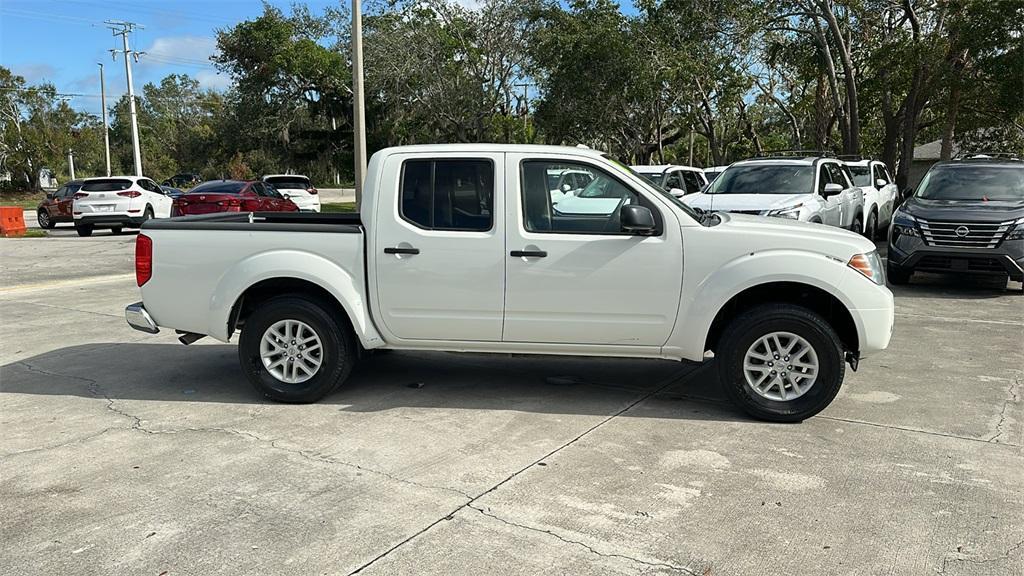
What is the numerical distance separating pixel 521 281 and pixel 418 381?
1531mm

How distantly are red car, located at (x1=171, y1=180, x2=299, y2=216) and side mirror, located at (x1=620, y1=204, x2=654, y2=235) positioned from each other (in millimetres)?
14878

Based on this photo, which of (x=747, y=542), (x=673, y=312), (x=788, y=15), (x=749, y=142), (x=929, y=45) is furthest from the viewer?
(x=749, y=142)

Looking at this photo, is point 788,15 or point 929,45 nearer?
point 929,45

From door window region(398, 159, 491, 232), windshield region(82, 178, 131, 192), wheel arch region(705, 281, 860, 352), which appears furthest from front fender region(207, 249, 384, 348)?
windshield region(82, 178, 131, 192)

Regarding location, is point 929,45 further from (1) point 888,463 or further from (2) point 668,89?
(1) point 888,463

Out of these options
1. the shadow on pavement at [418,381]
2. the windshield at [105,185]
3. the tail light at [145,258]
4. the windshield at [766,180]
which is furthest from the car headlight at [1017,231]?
the windshield at [105,185]

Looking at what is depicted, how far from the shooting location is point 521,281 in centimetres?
550

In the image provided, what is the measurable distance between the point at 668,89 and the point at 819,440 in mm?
28213

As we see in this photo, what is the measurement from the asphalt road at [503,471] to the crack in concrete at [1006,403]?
0.02m

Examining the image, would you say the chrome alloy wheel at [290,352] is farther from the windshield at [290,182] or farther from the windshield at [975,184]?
the windshield at [290,182]

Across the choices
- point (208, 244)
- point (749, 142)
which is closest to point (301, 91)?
point (749, 142)

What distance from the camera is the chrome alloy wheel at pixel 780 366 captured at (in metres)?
5.34

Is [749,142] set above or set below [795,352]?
above

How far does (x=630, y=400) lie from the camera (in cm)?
594
